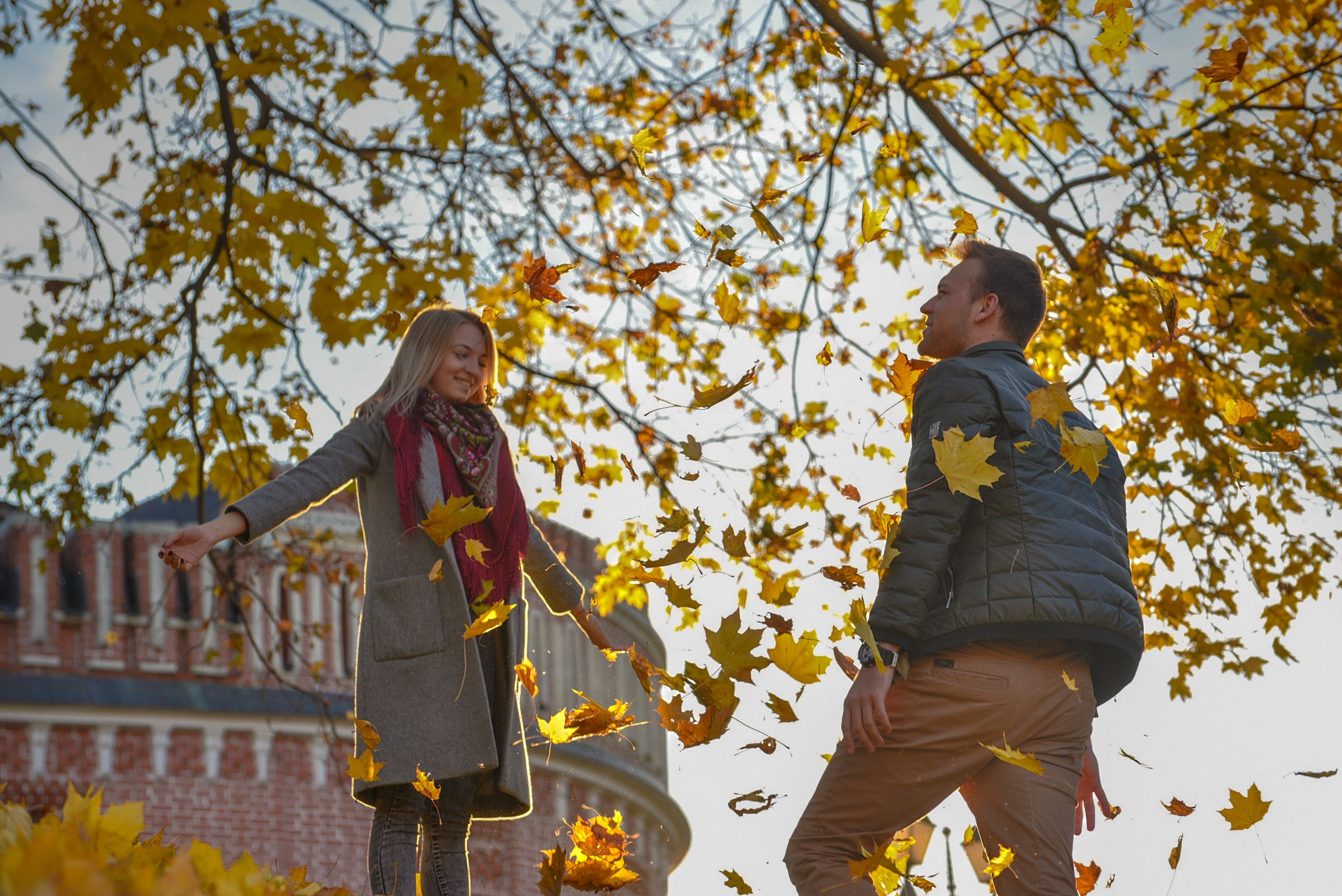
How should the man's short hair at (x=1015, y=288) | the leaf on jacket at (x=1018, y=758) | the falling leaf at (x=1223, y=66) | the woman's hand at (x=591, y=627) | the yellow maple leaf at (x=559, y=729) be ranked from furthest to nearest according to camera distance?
1. the falling leaf at (x=1223, y=66)
2. the woman's hand at (x=591, y=627)
3. the yellow maple leaf at (x=559, y=729)
4. the man's short hair at (x=1015, y=288)
5. the leaf on jacket at (x=1018, y=758)

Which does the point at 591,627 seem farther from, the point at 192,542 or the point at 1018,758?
the point at 1018,758

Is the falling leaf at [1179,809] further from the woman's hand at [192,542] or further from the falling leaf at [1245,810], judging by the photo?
the woman's hand at [192,542]

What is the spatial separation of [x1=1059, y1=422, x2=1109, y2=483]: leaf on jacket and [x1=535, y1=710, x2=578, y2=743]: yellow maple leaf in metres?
1.28

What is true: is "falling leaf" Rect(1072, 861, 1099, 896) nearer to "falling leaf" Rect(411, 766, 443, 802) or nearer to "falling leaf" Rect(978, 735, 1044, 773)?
"falling leaf" Rect(978, 735, 1044, 773)

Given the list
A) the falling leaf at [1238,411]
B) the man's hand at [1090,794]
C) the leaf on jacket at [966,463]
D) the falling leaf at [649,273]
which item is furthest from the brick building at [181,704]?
the leaf on jacket at [966,463]

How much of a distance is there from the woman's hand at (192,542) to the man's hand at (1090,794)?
6.57 feet

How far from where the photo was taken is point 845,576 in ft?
10.6

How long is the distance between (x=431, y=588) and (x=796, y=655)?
1.04 metres

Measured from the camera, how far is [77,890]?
1186 mm

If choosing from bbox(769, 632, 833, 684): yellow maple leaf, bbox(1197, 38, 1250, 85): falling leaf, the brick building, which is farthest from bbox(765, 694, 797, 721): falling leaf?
the brick building

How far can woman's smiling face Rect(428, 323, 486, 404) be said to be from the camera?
362cm

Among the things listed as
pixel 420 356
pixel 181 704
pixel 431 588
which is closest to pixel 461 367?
pixel 420 356

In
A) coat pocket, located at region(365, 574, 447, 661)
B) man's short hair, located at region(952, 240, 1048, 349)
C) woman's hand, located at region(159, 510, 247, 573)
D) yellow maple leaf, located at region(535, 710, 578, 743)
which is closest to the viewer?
woman's hand, located at region(159, 510, 247, 573)

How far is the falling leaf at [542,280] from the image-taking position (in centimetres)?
368
